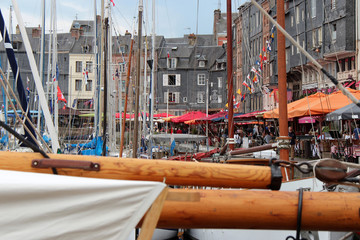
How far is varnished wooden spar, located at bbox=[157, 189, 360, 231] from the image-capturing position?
2.79m

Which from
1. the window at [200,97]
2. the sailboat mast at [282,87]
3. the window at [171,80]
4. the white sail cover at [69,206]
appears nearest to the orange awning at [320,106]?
the sailboat mast at [282,87]

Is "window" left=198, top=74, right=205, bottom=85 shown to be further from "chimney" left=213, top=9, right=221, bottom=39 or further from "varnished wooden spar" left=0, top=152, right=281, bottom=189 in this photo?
"varnished wooden spar" left=0, top=152, right=281, bottom=189

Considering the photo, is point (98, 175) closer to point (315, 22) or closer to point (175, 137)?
point (175, 137)

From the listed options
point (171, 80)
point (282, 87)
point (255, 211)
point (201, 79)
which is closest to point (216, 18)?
point (201, 79)

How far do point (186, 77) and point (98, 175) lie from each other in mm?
66865

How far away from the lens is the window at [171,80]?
228 ft

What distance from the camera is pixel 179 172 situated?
9.78 ft

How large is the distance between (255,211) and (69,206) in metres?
1.17

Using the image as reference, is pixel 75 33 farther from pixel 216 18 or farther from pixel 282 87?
pixel 282 87

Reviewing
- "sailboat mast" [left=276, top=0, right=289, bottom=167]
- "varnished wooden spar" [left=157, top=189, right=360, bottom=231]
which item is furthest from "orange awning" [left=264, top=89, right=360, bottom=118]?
"varnished wooden spar" [left=157, top=189, right=360, bottom=231]

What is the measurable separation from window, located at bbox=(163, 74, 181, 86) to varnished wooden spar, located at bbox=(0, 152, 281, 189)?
66.6 m

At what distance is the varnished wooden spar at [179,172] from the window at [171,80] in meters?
66.6

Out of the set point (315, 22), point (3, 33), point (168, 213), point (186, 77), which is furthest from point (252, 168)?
point (186, 77)

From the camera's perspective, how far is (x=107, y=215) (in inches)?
97.7
